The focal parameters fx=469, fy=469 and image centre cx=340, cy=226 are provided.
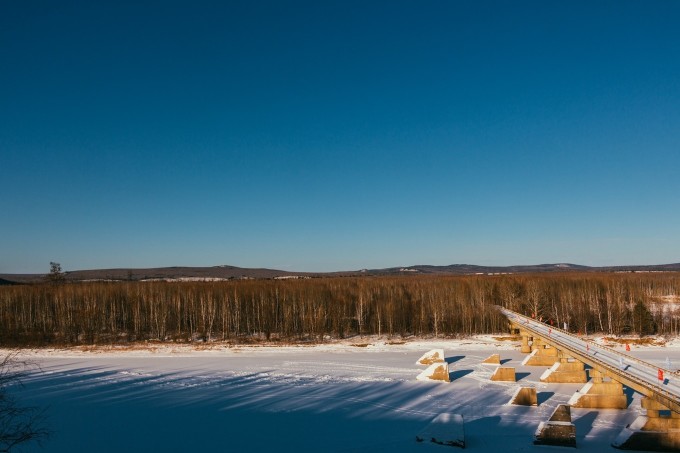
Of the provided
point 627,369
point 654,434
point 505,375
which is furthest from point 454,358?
point 654,434

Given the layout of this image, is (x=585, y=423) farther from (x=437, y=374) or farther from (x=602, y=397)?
(x=437, y=374)

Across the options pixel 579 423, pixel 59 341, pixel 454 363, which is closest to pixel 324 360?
pixel 454 363

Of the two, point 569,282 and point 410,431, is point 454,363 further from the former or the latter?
point 569,282

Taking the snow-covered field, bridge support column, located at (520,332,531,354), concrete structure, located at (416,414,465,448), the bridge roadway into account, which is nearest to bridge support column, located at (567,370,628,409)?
the snow-covered field

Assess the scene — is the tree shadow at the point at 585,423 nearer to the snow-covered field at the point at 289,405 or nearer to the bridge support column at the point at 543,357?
the snow-covered field at the point at 289,405

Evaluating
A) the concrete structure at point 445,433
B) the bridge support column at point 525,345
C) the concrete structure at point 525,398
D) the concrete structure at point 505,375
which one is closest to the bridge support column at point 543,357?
the bridge support column at point 525,345

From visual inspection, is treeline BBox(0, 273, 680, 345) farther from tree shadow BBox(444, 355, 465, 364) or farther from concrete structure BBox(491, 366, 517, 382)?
concrete structure BBox(491, 366, 517, 382)
